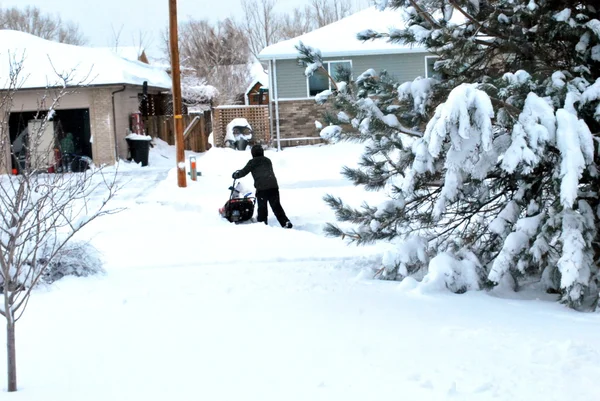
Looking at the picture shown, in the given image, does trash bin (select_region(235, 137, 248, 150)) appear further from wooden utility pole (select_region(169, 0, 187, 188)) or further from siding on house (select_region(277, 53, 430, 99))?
wooden utility pole (select_region(169, 0, 187, 188))

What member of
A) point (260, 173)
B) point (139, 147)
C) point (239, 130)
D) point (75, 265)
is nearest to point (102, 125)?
point (139, 147)

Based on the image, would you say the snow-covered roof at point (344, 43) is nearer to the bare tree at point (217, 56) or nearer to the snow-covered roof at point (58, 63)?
the snow-covered roof at point (58, 63)

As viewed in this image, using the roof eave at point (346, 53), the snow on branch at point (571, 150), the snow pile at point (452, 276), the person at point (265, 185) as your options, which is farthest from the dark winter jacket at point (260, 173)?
the roof eave at point (346, 53)

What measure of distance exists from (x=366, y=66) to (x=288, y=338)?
68.3 feet

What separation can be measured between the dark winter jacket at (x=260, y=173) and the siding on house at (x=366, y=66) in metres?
12.9

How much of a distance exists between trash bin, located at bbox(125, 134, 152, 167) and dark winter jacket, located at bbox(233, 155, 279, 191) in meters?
14.5

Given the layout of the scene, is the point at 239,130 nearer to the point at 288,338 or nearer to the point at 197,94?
the point at 197,94

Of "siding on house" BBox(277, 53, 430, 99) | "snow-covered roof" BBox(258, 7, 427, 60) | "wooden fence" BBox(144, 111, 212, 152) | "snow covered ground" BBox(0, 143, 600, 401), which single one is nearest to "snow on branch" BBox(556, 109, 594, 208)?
"snow covered ground" BBox(0, 143, 600, 401)

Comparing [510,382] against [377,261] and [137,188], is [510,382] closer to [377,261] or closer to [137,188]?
[377,261]

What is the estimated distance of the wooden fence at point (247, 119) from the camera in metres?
27.8

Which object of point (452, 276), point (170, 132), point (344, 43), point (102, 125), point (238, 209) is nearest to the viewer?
point (452, 276)

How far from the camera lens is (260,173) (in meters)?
13.0

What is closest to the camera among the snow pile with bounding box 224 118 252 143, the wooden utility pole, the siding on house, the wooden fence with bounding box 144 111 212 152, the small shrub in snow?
the small shrub in snow

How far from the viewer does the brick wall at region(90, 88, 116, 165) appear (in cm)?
2573
